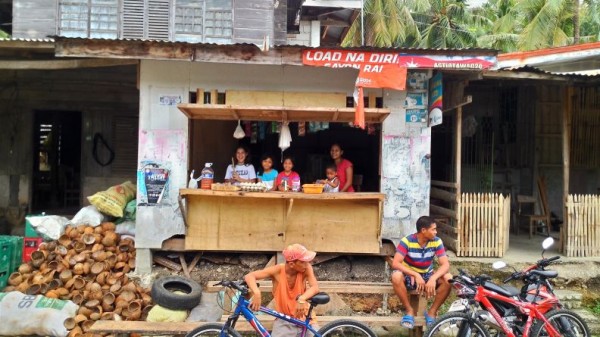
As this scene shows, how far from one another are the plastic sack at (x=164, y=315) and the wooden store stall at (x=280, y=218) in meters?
1.23

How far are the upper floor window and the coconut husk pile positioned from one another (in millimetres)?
5550

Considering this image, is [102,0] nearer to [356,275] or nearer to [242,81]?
[242,81]

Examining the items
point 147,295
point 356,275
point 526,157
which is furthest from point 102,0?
point 526,157

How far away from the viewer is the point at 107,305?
6.29 meters

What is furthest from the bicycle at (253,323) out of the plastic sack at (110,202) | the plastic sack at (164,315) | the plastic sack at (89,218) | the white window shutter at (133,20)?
the white window shutter at (133,20)

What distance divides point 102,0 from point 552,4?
1788 cm

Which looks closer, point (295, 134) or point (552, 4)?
point (295, 134)

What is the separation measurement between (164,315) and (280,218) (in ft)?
7.27

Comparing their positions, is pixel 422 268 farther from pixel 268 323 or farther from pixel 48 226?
pixel 48 226

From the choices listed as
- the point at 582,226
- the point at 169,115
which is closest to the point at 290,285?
the point at 169,115

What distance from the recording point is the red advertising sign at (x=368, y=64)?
253 inches

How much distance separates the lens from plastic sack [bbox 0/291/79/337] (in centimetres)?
596

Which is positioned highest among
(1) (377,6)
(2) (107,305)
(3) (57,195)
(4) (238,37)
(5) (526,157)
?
(1) (377,6)

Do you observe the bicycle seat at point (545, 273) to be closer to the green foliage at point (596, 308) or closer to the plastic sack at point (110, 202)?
the green foliage at point (596, 308)
